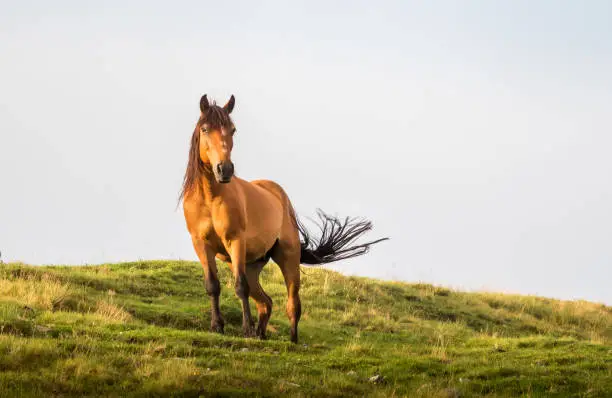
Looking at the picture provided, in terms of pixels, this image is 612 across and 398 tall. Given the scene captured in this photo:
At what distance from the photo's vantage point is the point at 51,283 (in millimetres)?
17281

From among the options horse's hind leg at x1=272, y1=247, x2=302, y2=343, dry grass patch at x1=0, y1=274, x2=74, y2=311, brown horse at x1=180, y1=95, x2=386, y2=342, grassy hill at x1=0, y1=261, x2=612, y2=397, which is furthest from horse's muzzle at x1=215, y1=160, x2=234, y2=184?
dry grass patch at x1=0, y1=274, x2=74, y2=311

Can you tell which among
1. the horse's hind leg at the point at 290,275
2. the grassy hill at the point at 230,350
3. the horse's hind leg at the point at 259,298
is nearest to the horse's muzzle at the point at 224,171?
the grassy hill at the point at 230,350

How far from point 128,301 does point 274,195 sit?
14.7 feet

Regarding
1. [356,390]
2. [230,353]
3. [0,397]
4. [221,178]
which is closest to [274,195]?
[221,178]

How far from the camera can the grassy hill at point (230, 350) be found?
376 inches

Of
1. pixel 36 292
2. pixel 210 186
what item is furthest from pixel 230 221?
pixel 36 292

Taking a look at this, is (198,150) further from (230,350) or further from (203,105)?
(230,350)

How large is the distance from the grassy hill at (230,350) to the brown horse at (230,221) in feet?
3.06

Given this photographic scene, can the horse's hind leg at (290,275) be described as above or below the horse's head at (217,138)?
below

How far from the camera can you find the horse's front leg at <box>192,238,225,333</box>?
13.4 meters

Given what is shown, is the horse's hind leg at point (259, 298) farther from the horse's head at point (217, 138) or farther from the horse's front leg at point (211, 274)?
the horse's head at point (217, 138)

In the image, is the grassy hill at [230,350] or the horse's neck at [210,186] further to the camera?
the horse's neck at [210,186]

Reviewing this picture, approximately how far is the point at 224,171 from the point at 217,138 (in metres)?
0.60

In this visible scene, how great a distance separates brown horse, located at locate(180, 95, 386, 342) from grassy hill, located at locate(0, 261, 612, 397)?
933 millimetres
